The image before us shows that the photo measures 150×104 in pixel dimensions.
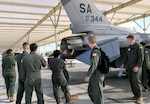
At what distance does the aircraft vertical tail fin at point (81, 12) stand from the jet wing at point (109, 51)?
4.27 ft

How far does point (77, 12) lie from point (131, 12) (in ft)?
37.7

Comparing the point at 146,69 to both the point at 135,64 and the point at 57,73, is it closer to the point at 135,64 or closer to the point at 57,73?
the point at 135,64

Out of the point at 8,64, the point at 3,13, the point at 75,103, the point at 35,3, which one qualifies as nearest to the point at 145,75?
the point at 75,103

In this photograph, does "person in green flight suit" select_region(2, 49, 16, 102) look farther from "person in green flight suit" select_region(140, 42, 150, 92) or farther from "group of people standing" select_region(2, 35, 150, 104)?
"person in green flight suit" select_region(140, 42, 150, 92)

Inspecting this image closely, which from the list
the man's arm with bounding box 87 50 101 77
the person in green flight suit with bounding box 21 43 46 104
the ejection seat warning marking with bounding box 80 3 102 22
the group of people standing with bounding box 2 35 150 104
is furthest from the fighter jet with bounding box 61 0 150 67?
the man's arm with bounding box 87 50 101 77

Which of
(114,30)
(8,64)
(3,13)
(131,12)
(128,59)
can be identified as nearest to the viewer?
(128,59)

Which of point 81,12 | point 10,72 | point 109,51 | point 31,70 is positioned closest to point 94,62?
point 31,70

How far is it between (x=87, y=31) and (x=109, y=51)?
1.50m

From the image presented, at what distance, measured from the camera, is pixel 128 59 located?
5.71m

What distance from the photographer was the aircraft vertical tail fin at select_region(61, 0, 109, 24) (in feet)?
27.1

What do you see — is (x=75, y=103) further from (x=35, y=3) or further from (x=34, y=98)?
(x=35, y=3)

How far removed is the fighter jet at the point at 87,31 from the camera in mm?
8039

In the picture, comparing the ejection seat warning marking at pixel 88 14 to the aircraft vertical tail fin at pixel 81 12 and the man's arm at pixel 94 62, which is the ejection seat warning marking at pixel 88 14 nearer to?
the aircraft vertical tail fin at pixel 81 12

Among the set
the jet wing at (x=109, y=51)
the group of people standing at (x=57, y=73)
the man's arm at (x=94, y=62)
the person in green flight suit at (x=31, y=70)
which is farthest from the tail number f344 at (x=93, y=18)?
the man's arm at (x=94, y=62)
